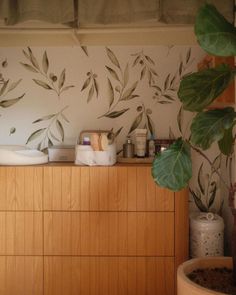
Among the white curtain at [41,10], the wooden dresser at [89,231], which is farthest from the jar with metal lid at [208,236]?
the white curtain at [41,10]

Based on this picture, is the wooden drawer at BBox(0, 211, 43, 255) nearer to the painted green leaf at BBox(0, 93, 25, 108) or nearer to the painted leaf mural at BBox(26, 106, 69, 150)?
the painted leaf mural at BBox(26, 106, 69, 150)

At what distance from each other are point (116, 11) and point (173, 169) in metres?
1.00

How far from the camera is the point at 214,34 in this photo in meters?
1.15

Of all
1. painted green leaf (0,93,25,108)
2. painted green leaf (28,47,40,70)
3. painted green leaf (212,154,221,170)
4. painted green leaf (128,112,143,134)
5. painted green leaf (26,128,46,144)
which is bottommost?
painted green leaf (212,154,221,170)

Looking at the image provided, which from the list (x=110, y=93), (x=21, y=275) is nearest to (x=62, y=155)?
(x=110, y=93)

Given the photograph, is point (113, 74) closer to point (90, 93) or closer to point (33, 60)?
point (90, 93)

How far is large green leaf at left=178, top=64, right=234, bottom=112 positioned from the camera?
49.1 inches

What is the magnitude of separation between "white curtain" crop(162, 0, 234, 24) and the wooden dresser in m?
0.90

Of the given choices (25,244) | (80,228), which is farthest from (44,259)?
(80,228)

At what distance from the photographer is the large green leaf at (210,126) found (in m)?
1.23

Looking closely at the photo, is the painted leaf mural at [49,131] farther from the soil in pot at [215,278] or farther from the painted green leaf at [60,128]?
the soil in pot at [215,278]

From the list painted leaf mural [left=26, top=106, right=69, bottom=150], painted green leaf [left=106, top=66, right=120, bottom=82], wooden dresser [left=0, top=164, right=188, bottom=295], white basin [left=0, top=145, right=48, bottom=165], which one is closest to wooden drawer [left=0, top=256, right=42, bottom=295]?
wooden dresser [left=0, top=164, right=188, bottom=295]

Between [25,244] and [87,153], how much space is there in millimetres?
704

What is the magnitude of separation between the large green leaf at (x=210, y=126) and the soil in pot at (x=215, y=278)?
72 cm
